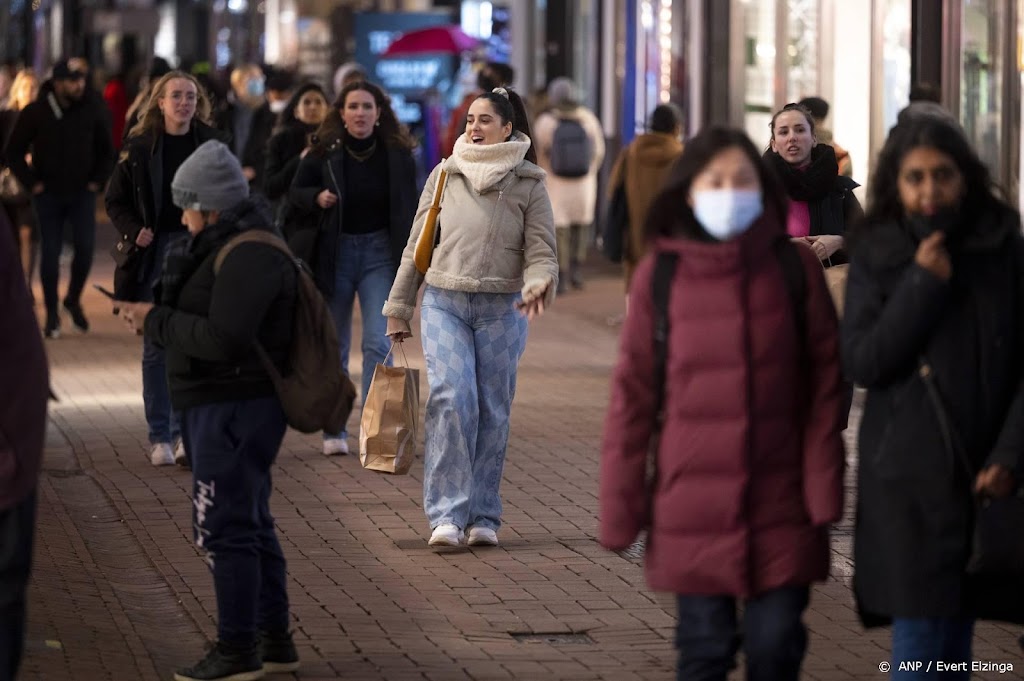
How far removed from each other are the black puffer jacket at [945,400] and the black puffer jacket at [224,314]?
6.23ft

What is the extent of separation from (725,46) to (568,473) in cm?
1138

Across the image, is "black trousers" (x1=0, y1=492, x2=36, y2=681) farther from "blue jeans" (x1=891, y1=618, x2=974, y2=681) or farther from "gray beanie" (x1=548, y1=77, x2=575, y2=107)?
"gray beanie" (x1=548, y1=77, x2=575, y2=107)

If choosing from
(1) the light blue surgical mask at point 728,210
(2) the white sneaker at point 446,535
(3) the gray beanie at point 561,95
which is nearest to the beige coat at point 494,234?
(2) the white sneaker at point 446,535

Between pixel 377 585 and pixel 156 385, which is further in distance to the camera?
pixel 156 385

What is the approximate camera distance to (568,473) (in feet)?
34.4

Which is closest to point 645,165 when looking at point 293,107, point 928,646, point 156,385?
point 293,107

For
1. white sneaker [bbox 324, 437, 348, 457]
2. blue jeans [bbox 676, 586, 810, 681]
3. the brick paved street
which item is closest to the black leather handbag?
blue jeans [bbox 676, 586, 810, 681]

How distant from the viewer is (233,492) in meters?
6.31

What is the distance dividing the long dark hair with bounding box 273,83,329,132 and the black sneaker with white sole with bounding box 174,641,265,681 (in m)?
6.07

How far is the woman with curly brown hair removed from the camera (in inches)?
411

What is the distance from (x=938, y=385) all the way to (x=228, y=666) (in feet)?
8.08

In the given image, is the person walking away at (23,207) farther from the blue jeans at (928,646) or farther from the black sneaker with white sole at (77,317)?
the blue jeans at (928,646)

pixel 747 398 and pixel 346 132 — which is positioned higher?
pixel 346 132

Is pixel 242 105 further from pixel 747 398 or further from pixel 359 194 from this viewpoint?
pixel 747 398
